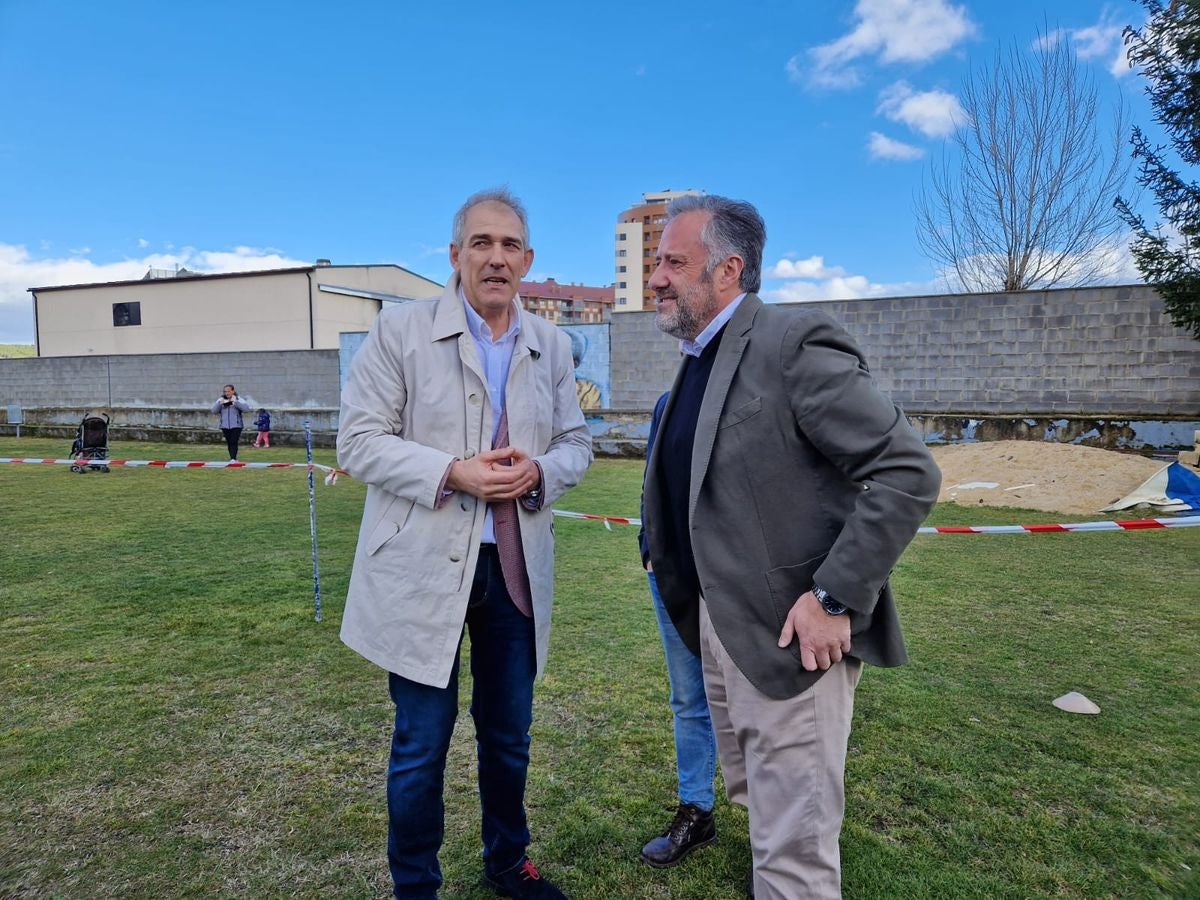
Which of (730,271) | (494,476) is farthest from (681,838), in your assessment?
(730,271)

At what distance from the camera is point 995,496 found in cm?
1071

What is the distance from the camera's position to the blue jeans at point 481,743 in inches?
81.6

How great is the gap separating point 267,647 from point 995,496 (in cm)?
990

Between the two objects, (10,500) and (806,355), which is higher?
(806,355)

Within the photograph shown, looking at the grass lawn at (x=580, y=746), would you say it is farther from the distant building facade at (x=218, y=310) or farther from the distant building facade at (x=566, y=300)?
the distant building facade at (x=566, y=300)

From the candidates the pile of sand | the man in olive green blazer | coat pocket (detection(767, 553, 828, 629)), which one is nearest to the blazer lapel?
the man in olive green blazer

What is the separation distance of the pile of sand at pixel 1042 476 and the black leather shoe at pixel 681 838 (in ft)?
29.9

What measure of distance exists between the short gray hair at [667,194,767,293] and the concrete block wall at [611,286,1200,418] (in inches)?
459

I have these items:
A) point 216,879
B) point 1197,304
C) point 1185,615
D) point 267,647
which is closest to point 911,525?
point 216,879

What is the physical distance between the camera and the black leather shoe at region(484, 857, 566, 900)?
230cm

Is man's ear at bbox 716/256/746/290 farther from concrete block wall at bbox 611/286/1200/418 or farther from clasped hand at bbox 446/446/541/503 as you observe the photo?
concrete block wall at bbox 611/286/1200/418

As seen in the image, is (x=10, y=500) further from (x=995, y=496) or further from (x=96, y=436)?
(x=995, y=496)

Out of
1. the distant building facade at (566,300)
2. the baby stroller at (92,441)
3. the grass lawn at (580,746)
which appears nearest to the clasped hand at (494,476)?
the grass lawn at (580,746)

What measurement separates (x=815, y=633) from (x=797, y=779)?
1.15 feet
